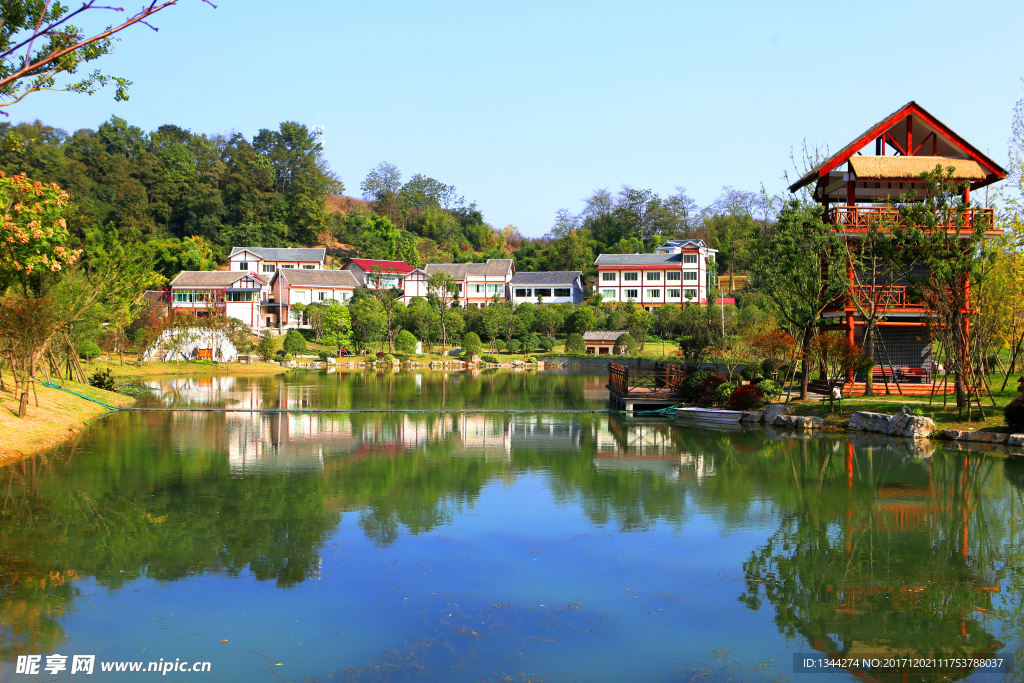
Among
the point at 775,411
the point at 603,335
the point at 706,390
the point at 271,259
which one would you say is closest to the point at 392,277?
the point at 271,259

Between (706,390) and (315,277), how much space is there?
2149 inches

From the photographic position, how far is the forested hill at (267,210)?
85375 mm

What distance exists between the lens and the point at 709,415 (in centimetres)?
2423

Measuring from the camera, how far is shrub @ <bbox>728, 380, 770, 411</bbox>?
24.5 m

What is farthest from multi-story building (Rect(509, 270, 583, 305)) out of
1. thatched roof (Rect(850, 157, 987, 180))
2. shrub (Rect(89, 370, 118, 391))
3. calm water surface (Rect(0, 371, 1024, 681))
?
calm water surface (Rect(0, 371, 1024, 681))

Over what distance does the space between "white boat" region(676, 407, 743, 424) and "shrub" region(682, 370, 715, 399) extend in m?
1.67

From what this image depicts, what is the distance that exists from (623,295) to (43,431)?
62.5m

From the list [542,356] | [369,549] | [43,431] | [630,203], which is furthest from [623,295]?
[369,549]

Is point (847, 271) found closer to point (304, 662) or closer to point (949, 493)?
point (949, 493)

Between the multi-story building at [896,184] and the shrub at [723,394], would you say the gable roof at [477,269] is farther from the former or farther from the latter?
the shrub at [723,394]

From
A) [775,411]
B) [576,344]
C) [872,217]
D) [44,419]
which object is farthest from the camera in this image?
[576,344]

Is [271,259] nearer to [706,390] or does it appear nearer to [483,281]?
[483,281]

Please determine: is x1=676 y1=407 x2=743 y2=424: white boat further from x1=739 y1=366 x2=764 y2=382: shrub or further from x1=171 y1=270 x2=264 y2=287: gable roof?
x1=171 y1=270 x2=264 y2=287: gable roof

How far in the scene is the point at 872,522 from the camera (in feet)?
37.5
